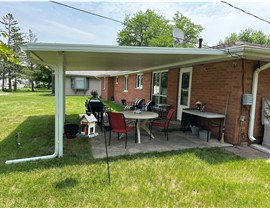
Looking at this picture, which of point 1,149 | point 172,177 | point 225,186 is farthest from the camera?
point 1,149

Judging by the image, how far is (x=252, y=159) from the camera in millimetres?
4488

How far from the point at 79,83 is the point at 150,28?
19.3 meters

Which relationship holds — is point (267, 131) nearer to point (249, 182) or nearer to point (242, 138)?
point (242, 138)

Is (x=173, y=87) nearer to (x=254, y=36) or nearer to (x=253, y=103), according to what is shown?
(x=253, y=103)

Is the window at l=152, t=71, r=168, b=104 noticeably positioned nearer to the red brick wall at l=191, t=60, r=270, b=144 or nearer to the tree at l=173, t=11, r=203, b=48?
the red brick wall at l=191, t=60, r=270, b=144

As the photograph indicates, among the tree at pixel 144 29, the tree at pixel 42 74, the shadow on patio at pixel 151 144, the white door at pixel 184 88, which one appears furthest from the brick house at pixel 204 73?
the tree at pixel 144 29

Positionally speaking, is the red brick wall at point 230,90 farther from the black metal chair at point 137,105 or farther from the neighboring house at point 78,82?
the neighboring house at point 78,82

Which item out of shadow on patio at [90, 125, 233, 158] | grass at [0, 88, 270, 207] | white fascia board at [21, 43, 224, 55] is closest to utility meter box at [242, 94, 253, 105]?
shadow on patio at [90, 125, 233, 158]

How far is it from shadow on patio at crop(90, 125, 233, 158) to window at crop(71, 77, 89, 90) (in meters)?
19.4

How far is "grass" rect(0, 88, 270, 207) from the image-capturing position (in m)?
2.79

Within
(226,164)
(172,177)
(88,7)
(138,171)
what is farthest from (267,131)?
(88,7)

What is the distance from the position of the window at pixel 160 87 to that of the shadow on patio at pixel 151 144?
11.6 feet

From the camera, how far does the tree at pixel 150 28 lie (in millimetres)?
36062

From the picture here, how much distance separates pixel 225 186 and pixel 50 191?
2.87m
